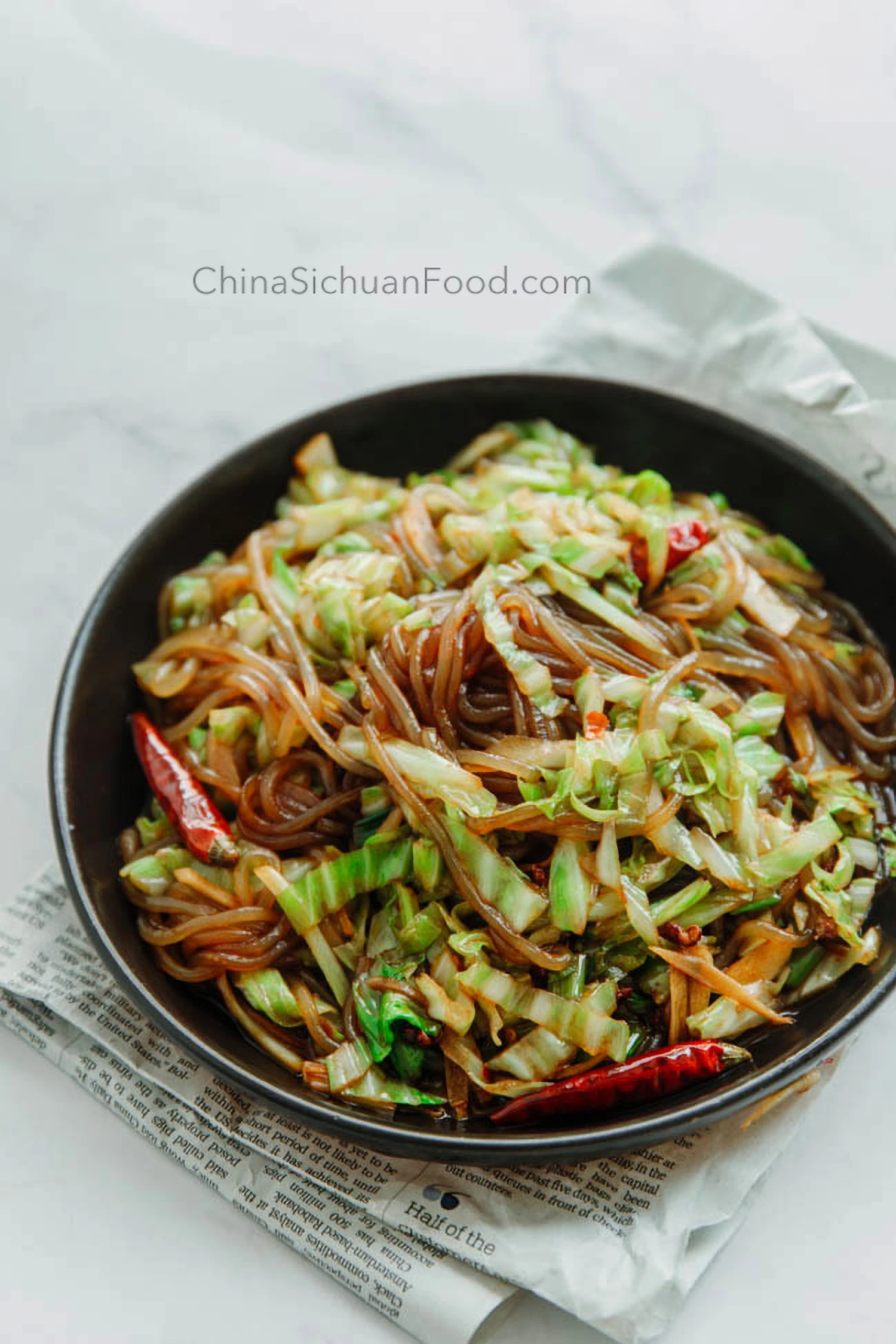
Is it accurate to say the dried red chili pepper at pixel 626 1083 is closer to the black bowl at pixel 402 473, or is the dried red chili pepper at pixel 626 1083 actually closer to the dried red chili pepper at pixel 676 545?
the black bowl at pixel 402 473

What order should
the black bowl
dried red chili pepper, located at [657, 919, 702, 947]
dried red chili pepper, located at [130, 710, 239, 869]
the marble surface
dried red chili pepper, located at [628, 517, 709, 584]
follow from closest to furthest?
1. the black bowl
2. dried red chili pepper, located at [657, 919, 702, 947]
3. dried red chili pepper, located at [130, 710, 239, 869]
4. dried red chili pepper, located at [628, 517, 709, 584]
5. the marble surface

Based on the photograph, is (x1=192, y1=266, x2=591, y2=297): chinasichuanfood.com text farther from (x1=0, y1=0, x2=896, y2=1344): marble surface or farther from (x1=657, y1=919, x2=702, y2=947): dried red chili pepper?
(x1=657, y1=919, x2=702, y2=947): dried red chili pepper

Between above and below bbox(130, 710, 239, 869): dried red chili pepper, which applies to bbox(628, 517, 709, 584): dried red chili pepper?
above

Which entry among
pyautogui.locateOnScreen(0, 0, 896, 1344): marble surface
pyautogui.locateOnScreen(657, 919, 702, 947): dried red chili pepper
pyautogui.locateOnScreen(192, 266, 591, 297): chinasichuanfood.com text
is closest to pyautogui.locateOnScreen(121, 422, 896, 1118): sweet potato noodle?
pyautogui.locateOnScreen(657, 919, 702, 947): dried red chili pepper

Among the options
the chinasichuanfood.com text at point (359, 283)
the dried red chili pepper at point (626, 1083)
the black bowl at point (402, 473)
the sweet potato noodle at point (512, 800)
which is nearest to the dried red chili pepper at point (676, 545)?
the sweet potato noodle at point (512, 800)

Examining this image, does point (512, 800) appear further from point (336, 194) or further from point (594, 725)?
point (336, 194)

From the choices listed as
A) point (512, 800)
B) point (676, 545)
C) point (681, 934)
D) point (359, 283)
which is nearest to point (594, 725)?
point (512, 800)
